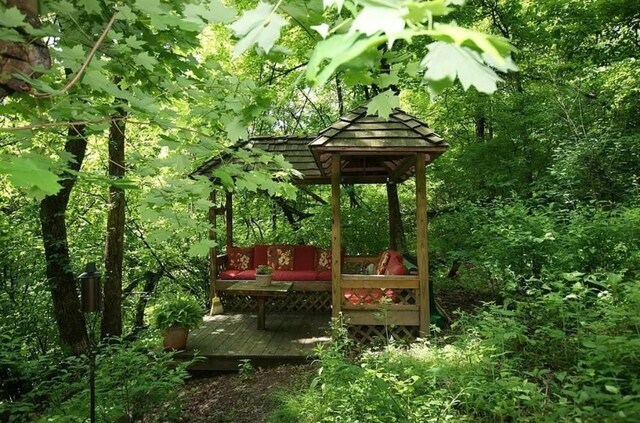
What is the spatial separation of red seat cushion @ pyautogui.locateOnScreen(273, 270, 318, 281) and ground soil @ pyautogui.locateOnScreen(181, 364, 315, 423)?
2.65m

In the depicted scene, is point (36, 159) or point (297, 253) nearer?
point (36, 159)

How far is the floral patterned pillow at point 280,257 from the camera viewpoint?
8781 millimetres

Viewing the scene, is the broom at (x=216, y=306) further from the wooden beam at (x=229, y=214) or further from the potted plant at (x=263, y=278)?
the potted plant at (x=263, y=278)

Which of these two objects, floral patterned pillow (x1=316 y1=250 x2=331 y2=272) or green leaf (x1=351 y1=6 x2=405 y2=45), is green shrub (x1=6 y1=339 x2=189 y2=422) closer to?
green leaf (x1=351 y1=6 x2=405 y2=45)

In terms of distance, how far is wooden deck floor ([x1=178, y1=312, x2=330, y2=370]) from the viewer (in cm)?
566

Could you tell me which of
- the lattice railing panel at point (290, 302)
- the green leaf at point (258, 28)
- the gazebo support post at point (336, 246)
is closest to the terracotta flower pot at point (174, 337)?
the gazebo support post at point (336, 246)

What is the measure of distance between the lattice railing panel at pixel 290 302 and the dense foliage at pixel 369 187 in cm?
150

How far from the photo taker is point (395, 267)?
19.5 feet

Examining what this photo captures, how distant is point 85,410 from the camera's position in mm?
3488

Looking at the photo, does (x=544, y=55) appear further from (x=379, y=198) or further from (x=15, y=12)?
(x=15, y=12)

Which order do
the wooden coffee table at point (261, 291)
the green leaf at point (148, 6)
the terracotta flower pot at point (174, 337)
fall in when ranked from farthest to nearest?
the wooden coffee table at point (261, 291)
the terracotta flower pot at point (174, 337)
the green leaf at point (148, 6)

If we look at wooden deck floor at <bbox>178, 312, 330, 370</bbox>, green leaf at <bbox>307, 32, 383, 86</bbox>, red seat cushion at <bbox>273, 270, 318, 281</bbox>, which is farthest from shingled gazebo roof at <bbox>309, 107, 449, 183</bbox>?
green leaf at <bbox>307, 32, 383, 86</bbox>

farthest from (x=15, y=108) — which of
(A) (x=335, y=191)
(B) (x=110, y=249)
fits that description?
(B) (x=110, y=249)

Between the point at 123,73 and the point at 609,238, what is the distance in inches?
210
